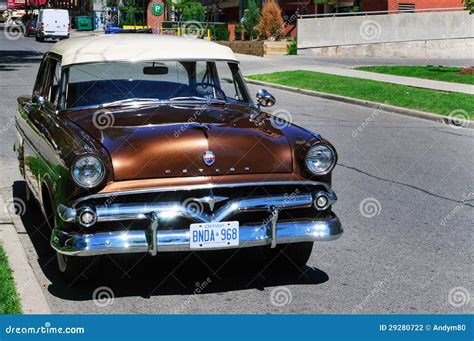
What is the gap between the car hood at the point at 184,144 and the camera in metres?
5.30

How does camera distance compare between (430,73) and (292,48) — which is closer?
(430,73)

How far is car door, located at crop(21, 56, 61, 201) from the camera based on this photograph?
19.8 feet

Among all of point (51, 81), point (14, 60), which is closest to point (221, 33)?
point (14, 60)

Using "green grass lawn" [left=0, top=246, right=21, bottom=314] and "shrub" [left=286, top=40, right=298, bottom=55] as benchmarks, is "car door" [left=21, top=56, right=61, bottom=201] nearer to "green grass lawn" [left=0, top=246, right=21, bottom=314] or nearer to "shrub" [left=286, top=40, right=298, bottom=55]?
"green grass lawn" [left=0, top=246, right=21, bottom=314]

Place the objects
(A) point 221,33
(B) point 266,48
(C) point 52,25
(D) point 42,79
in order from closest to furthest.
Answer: (D) point 42,79 → (B) point 266,48 → (A) point 221,33 → (C) point 52,25

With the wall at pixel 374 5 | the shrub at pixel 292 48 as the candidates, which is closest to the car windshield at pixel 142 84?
the shrub at pixel 292 48

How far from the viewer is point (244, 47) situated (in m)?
39.5

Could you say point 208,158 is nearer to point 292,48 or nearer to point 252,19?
point 292,48

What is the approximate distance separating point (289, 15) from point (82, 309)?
46649 mm

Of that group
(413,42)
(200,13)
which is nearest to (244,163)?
(413,42)

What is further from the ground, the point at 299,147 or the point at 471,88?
the point at 299,147

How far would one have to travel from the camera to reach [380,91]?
66.1ft

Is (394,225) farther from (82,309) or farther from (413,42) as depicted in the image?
(413,42)

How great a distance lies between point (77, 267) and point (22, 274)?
18.7 inches
